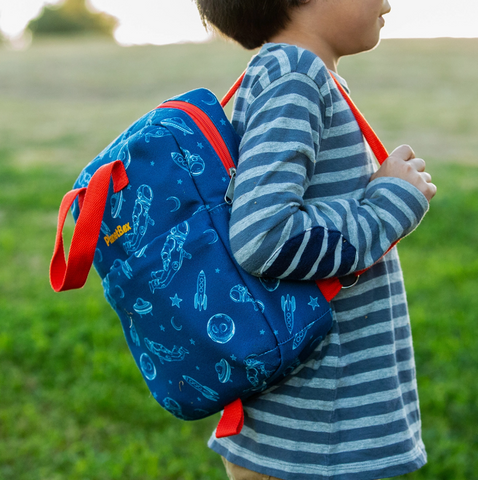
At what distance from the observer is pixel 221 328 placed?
1.20m

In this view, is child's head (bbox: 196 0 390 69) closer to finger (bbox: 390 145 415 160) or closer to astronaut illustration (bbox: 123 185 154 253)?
finger (bbox: 390 145 415 160)

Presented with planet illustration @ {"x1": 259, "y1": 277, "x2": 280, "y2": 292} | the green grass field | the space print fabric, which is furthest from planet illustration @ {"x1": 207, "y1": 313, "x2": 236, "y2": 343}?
the green grass field

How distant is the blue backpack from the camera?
1196 millimetres

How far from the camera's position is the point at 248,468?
1.39m

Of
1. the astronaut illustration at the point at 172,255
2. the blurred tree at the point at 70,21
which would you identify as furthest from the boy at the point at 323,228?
the blurred tree at the point at 70,21

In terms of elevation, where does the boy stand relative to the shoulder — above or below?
below

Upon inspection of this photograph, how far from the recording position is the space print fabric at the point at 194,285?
1.19 m

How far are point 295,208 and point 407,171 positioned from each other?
0.30 metres

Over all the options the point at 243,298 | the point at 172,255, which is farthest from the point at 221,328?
the point at 172,255

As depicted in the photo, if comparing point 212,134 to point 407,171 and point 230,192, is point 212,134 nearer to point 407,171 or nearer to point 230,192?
point 230,192

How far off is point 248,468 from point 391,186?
0.78 meters

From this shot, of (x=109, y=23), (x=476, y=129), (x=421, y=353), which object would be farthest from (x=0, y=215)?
(x=109, y=23)

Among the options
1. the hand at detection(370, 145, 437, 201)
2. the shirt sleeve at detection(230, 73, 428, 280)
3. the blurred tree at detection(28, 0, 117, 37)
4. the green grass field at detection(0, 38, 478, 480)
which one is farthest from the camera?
the blurred tree at detection(28, 0, 117, 37)

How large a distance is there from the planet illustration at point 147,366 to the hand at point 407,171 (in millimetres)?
702
